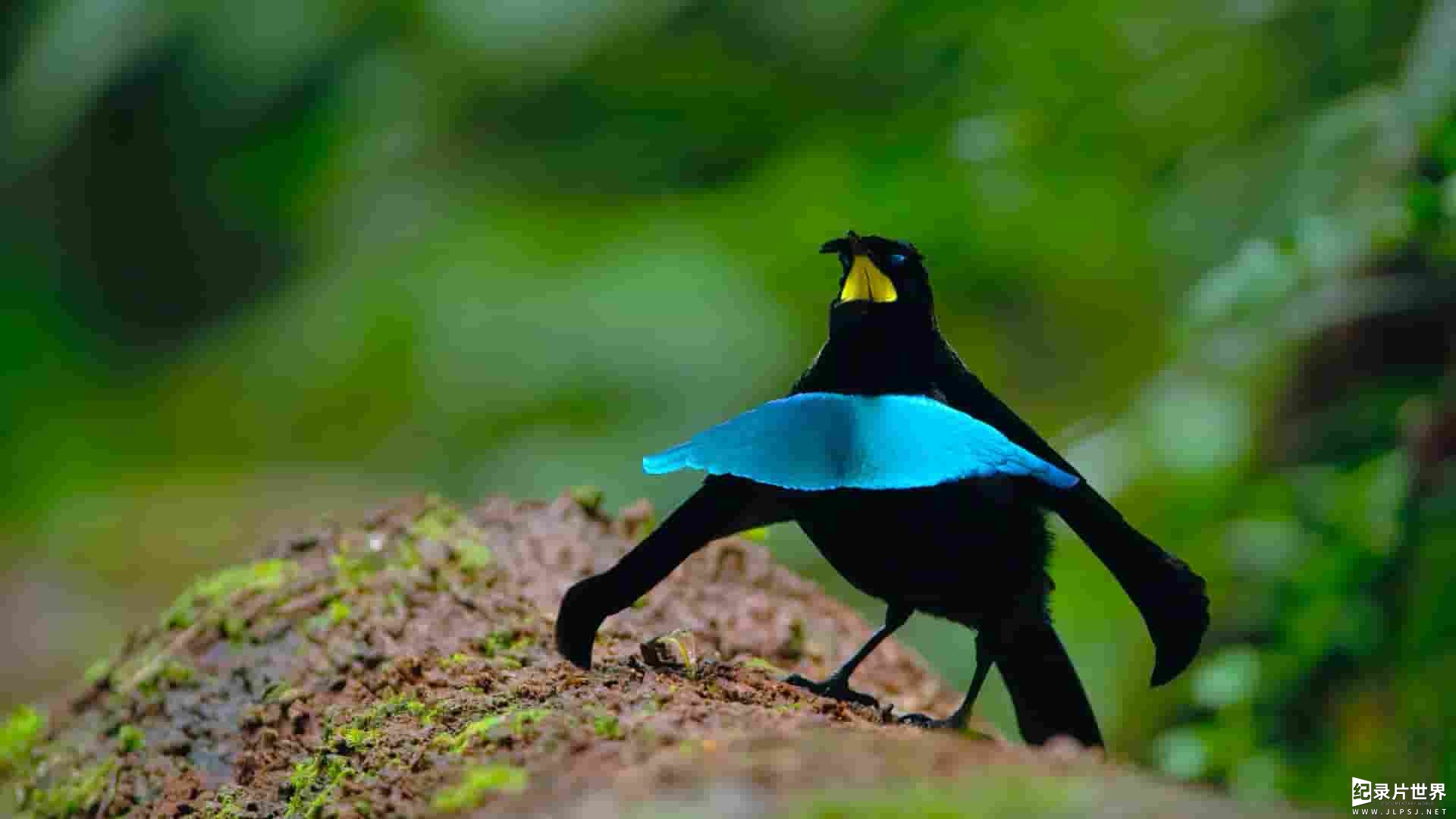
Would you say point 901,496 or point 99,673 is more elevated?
point 901,496

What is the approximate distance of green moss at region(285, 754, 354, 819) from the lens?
2.29 meters

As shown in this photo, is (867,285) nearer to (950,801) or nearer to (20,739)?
(950,801)

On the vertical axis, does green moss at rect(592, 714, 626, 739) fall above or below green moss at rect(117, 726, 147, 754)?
below

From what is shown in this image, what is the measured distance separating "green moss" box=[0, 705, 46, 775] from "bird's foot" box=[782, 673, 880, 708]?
1.74 meters

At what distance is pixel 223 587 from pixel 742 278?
3.64 m

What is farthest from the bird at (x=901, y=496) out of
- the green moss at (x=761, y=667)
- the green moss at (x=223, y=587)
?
the green moss at (x=223, y=587)

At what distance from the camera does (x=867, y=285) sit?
2461 millimetres

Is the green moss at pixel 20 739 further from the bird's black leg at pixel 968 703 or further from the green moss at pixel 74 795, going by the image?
the bird's black leg at pixel 968 703

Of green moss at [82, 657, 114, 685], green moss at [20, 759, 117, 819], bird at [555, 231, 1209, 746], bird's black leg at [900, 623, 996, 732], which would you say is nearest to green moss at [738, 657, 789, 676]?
bird at [555, 231, 1209, 746]

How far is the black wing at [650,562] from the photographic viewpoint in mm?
2354

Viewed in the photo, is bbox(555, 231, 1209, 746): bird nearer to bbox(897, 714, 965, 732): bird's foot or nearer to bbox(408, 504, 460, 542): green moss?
bbox(897, 714, 965, 732): bird's foot

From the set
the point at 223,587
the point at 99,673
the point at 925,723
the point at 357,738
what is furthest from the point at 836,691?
the point at 99,673

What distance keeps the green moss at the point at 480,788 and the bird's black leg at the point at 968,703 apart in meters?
0.83

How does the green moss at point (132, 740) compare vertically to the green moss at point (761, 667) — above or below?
below
